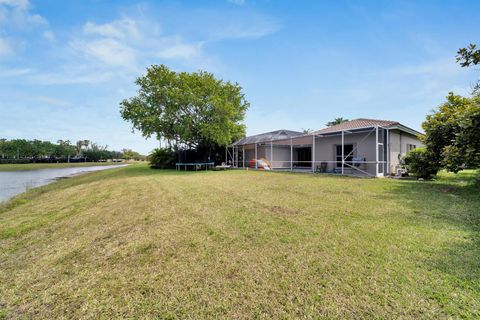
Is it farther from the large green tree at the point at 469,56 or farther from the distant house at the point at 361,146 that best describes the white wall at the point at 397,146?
the large green tree at the point at 469,56

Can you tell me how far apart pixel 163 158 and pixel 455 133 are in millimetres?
22469

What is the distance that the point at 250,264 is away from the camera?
2.59 m

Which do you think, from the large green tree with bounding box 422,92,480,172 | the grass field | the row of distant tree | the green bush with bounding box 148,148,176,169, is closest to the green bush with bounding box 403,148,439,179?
the large green tree with bounding box 422,92,480,172

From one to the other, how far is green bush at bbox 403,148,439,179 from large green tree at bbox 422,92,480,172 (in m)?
0.19

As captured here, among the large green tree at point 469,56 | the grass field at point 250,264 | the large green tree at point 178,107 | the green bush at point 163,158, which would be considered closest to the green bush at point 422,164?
the large green tree at point 469,56

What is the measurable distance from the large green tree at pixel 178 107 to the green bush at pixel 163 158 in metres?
3.41

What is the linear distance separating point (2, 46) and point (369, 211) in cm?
1855

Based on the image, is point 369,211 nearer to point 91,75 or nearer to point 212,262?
point 212,262

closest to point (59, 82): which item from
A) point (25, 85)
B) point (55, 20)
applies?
point (25, 85)

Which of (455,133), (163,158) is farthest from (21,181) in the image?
(455,133)

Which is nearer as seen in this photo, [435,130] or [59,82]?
[435,130]

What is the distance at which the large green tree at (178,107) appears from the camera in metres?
17.6

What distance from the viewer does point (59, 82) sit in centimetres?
1698

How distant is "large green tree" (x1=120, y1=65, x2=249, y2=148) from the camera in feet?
57.9
